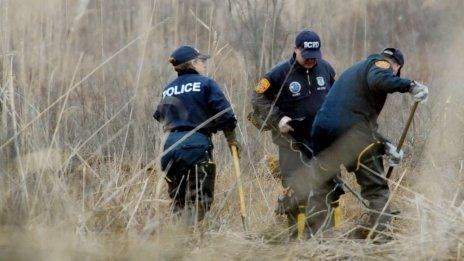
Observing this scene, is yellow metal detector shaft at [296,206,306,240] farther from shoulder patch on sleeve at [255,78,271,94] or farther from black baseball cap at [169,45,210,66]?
black baseball cap at [169,45,210,66]

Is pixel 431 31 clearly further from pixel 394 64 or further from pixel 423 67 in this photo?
pixel 394 64

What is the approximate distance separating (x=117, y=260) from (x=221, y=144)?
17.2 ft

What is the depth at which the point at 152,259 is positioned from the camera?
160 inches

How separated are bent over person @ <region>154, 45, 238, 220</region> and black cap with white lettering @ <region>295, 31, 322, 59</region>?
81cm

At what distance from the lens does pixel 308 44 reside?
266 inches

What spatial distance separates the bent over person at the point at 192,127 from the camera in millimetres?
6281

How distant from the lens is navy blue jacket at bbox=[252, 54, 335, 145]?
6.95 metres

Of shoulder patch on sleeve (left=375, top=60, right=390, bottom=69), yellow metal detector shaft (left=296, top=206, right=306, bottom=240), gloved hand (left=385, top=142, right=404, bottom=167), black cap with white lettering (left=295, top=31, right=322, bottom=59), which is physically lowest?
yellow metal detector shaft (left=296, top=206, right=306, bottom=240)

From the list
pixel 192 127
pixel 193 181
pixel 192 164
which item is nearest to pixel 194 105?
pixel 192 127

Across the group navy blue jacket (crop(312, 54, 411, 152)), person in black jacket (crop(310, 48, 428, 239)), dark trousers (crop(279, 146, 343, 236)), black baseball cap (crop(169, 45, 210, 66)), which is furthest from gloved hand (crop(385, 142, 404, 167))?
black baseball cap (crop(169, 45, 210, 66))

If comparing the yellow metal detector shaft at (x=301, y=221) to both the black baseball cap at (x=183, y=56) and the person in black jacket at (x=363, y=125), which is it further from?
the black baseball cap at (x=183, y=56)

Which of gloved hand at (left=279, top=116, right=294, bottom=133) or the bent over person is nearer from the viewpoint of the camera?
the bent over person

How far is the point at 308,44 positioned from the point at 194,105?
1068 millimetres

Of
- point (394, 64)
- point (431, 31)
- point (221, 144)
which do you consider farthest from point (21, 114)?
point (431, 31)
